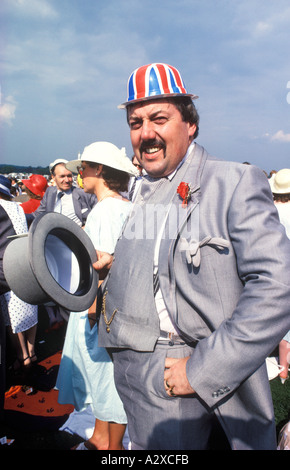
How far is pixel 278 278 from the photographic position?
1111 millimetres

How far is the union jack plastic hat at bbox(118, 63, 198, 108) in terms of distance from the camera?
4.89 ft

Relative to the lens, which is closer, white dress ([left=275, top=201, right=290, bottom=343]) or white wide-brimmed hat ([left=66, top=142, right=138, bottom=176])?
white wide-brimmed hat ([left=66, top=142, right=138, bottom=176])

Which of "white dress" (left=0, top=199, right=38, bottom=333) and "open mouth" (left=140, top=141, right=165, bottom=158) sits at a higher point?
"open mouth" (left=140, top=141, right=165, bottom=158)

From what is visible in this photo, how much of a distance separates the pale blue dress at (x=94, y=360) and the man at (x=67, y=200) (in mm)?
3164

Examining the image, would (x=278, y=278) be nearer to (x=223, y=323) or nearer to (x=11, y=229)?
(x=223, y=323)

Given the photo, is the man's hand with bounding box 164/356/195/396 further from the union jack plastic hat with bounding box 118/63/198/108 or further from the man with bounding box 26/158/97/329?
the man with bounding box 26/158/97/329

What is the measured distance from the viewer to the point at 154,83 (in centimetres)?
149

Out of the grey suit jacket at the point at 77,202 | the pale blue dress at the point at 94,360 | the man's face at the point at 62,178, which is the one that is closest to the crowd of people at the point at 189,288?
the pale blue dress at the point at 94,360

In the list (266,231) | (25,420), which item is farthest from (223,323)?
(25,420)

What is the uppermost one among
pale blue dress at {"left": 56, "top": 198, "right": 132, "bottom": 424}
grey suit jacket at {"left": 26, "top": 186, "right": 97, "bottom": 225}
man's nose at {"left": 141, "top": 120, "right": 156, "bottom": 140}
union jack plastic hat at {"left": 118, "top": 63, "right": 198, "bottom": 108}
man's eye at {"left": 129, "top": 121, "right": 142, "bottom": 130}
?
union jack plastic hat at {"left": 118, "top": 63, "right": 198, "bottom": 108}

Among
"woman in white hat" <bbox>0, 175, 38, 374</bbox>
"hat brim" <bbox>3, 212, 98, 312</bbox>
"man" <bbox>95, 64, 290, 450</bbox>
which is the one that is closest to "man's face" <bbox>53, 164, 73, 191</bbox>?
"woman in white hat" <bbox>0, 175, 38, 374</bbox>

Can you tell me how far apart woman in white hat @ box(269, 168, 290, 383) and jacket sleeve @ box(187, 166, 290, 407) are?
9.59 feet

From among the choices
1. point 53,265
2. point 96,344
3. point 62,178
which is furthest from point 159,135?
point 62,178

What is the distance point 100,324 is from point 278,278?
3.24 ft
